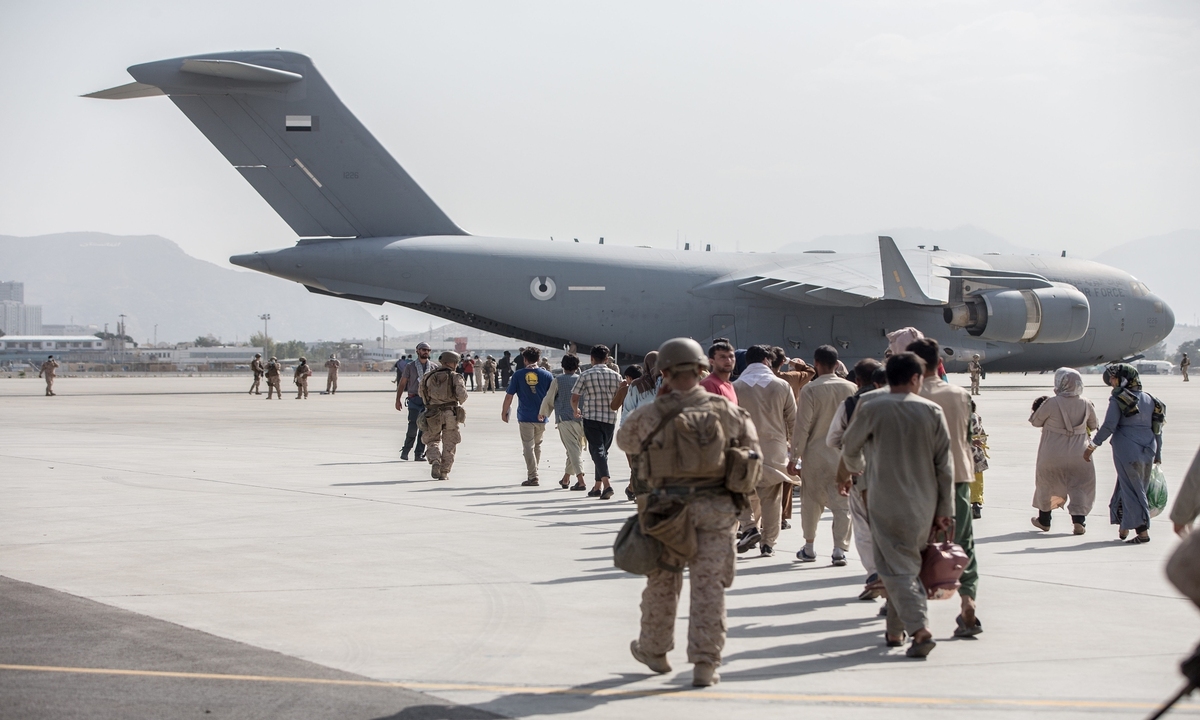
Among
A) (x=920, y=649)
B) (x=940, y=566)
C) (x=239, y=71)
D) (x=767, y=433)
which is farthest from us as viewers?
(x=239, y=71)

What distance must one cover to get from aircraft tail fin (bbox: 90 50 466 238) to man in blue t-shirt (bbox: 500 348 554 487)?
52.7ft

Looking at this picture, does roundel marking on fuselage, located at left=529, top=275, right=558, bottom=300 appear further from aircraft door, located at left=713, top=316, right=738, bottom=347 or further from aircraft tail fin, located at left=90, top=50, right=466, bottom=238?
aircraft door, located at left=713, top=316, right=738, bottom=347

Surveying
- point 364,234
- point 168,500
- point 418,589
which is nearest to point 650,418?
point 418,589

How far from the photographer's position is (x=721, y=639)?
5660mm

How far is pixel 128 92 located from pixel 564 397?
19.5 meters

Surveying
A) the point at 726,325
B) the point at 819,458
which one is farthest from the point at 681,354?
the point at 726,325

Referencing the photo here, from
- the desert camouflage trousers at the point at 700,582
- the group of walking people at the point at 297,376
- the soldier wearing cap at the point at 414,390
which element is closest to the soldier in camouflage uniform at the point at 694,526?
the desert camouflage trousers at the point at 700,582

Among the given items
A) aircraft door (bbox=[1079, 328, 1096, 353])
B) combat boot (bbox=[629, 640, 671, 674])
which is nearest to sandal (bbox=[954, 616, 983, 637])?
combat boot (bbox=[629, 640, 671, 674])

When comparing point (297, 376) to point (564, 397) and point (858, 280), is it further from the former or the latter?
point (564, 397)

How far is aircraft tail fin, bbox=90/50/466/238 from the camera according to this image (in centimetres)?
2780

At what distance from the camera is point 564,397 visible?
46.0 feet

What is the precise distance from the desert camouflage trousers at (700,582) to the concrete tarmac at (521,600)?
25 cm

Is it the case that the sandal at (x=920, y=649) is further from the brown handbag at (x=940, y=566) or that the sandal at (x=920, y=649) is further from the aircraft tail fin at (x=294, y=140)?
the aircraft tail fin at (x=294, y=140)

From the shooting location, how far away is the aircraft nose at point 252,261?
1129 inches
